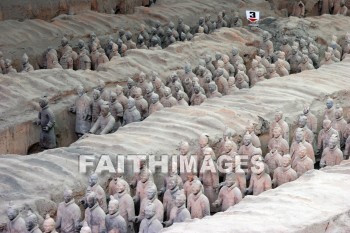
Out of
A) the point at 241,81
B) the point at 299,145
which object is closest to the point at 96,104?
the point at 241,81

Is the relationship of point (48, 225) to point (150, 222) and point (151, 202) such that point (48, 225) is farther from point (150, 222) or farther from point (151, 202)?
point (151, 202)

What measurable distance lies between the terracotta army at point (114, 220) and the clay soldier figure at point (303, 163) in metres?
2.58

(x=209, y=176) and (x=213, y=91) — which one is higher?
(x=213, y=91)

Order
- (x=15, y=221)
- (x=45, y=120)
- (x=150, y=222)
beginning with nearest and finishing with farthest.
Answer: (x=15, y=221), (x=150, y=222), (x=45, y=120)

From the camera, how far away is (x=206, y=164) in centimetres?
988

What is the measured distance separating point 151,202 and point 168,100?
3.83m

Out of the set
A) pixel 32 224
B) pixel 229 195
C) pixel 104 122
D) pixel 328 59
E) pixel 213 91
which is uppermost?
pixel 328 59

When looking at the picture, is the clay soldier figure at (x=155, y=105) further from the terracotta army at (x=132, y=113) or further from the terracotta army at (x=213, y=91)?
the terracotta army at (x=213, y=91)

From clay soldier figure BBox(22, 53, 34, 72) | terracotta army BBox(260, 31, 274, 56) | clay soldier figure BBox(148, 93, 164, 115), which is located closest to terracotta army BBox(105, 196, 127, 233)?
clay soldier figure BBox(148, 93, 164, 115)

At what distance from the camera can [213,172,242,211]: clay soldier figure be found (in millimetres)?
9375

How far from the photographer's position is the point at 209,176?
9922 millimetres

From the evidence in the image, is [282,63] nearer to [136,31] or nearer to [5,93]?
[136,31]

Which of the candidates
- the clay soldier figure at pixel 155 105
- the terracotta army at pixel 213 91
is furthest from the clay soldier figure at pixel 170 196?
the terracotta army at pixel 213 91

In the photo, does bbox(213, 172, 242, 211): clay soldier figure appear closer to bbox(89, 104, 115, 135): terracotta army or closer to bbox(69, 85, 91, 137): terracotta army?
bbox(89, 104, 115, 135): terracotta army
